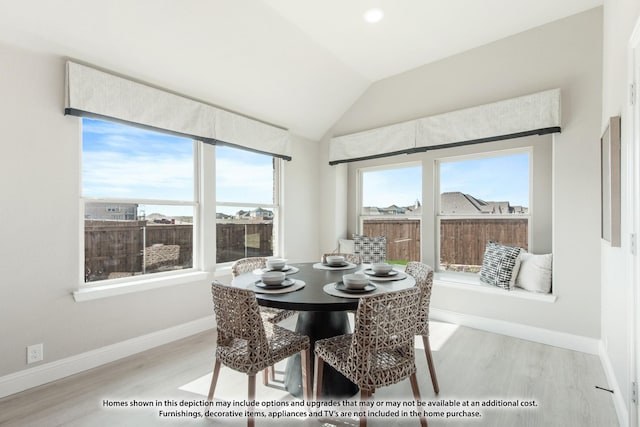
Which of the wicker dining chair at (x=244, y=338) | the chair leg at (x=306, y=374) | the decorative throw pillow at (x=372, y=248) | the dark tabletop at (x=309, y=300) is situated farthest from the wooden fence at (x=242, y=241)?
the chair leg at (x=306, y=374)

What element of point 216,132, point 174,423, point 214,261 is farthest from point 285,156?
point 174,423

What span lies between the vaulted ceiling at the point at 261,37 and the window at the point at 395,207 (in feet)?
4.44

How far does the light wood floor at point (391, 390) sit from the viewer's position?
6.08 feet

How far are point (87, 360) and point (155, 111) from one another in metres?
2.17

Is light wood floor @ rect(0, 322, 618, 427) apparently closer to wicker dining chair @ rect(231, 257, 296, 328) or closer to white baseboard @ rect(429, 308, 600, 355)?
white baseboard @ rect(429, 308, 600, 355)

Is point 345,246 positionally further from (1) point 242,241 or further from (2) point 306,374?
(2) point 306,374

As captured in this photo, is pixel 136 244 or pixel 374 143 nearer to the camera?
pixel 136 244

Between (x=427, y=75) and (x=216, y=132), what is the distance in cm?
260

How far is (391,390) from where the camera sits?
2.19 meters

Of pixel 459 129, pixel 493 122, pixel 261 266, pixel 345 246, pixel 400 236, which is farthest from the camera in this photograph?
pixel 345 246

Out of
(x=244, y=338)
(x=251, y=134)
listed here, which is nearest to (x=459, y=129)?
(x=251, y=134)

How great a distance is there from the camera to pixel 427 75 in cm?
373

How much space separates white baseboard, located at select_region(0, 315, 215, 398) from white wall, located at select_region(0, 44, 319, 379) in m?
0.04

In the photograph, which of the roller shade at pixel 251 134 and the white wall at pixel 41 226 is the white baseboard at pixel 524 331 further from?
the white wall at pixel 41 226
